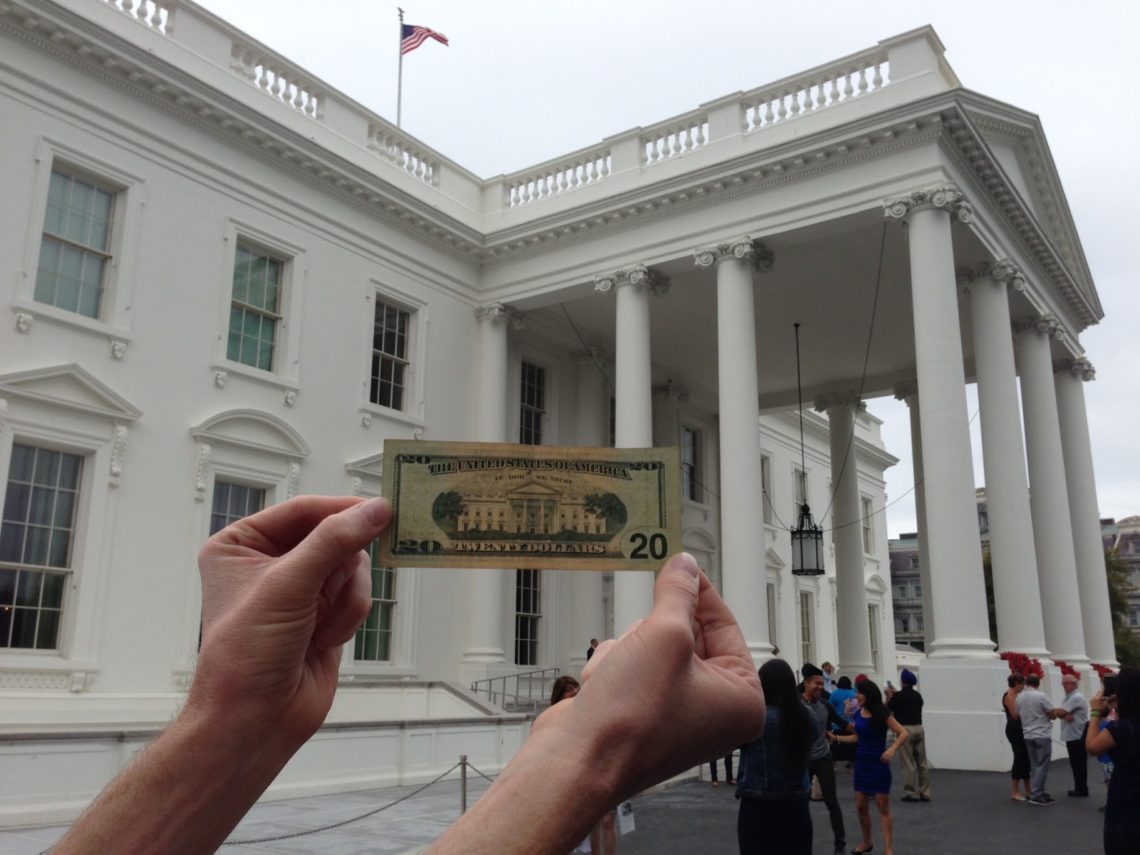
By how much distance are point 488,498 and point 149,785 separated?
36.2 inches

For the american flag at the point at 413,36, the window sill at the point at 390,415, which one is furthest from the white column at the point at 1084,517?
the american flag at the point at 413,36

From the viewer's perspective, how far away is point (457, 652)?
63.5 ft

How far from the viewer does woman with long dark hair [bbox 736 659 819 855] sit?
17.1ft

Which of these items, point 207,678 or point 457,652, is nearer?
point 207,678

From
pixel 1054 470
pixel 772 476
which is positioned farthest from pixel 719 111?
pixel 772 476

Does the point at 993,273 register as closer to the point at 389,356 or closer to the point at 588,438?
the point at 588,438

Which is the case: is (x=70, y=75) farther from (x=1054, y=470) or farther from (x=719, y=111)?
(x=1054, y=470)

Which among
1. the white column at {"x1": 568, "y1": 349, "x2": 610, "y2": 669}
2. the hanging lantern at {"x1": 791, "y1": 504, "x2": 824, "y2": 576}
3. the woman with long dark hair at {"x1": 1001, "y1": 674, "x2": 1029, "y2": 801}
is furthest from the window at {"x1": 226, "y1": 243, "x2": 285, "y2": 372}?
the woman with long dark hair at {"x1": 1001, "y1": 674, "x2": 1029, "y2": 801}

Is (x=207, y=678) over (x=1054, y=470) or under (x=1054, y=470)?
under

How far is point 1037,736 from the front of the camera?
39.7 ft

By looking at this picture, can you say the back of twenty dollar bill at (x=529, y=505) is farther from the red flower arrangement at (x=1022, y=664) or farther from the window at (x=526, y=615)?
the window at (x=526, y=615)

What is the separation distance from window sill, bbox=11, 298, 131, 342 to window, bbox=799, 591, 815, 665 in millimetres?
24867

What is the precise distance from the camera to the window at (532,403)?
22719 mm

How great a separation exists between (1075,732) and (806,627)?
796 inches
